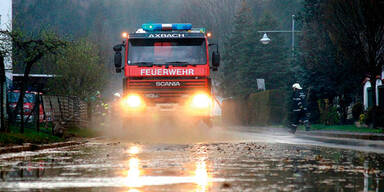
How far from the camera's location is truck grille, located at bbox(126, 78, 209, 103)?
78.4 ft

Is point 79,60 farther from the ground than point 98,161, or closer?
farther from the ground

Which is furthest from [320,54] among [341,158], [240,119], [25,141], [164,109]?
[341,158]

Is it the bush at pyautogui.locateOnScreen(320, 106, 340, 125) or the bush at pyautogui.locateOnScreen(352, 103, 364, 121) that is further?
the bush at pyautogui.locateOnScreen(320, 106, 340, 125)

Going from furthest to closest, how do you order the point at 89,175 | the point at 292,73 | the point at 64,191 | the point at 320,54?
the point at 292,73 → the point at 320,54 → the point at 89,175 → the point at 64,191

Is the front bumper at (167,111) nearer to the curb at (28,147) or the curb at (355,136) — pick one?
the curb at (28,147)

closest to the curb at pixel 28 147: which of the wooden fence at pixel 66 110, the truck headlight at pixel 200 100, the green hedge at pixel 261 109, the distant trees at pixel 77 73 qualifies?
the truck headlight at pixel 200 100

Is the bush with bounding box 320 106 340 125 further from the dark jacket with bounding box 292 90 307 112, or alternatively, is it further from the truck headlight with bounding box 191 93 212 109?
the truck headlight with bounding box 191 93 212 109

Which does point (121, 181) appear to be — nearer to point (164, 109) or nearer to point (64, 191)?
point (64, 191)

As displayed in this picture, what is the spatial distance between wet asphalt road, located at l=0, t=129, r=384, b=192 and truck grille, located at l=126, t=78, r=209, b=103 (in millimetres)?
9010

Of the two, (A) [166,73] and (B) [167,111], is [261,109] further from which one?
(A) [166,73]

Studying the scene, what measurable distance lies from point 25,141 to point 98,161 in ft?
21.7

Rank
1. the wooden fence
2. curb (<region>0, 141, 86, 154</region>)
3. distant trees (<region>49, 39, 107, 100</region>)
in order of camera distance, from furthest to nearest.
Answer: distant trees (<region>49, 39, 107, 100</region>), the wooden fence, curb (<region>0, 141, 86, 154</region>)

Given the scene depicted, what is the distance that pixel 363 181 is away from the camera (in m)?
9.38

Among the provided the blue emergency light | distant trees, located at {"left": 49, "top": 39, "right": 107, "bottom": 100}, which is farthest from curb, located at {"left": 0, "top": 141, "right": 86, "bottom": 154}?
distant trees, located at {"left": 49, "top": 39, "right": 107, "bottom": 100}
